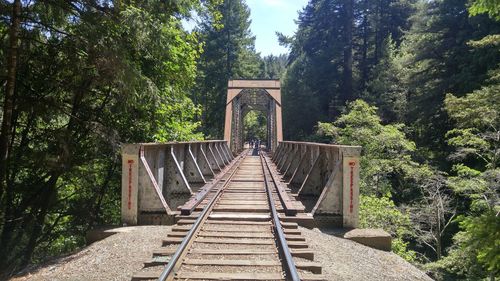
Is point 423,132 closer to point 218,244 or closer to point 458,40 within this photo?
point 458,40

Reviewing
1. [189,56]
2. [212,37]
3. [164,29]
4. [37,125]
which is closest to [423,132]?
[189,56]

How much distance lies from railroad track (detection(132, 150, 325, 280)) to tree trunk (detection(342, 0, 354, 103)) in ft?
130

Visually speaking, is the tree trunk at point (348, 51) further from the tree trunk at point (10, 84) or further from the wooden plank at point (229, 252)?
the wooden plank at point (229, 252)

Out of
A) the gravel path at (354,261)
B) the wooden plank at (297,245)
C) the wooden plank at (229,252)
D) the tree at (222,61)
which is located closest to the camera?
the gravel path at (354,261)

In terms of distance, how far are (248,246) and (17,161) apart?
7048 mm

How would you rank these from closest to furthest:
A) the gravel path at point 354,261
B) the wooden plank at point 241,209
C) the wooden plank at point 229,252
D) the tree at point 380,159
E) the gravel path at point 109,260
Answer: the gravel path at point 109,260 → the gravel path at point 354,261 → the wooden plank at point 229,252 → the wooden plank at point 241,209 → the tree at point 380,159

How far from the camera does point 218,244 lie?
577 centimetres

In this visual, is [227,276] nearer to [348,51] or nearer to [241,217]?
[241,217]

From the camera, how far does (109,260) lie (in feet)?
18.1

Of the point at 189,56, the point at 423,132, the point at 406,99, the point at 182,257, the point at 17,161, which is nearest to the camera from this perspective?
the point at 182,257

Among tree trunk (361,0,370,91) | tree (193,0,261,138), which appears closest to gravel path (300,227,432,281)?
tree trunk (361,0,370,91)

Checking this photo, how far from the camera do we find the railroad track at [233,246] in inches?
179

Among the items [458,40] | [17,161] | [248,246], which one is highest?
[458,40]

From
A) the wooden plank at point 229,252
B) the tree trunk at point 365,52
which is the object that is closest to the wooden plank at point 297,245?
the wooden plank at point 229,252
